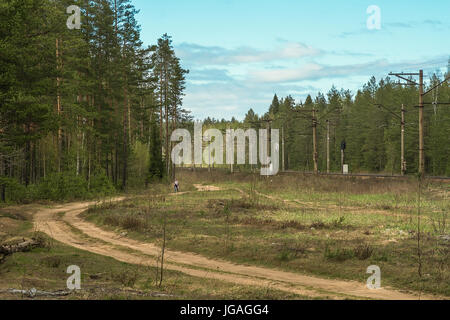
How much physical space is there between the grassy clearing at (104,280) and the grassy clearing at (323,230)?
3.50m

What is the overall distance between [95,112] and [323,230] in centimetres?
2673

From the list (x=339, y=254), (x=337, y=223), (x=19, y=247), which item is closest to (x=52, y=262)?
(x=19, y=247)

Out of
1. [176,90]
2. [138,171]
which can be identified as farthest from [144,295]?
[176,90]

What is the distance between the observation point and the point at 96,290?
9570mm

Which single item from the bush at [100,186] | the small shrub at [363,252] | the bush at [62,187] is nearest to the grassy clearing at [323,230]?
the small shrub at [363,252]

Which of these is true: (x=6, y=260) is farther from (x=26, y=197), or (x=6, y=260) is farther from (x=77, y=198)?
(x=77, y=198)

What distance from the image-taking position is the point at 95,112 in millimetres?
38875

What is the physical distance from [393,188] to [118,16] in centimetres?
3244

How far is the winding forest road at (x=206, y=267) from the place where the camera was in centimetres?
1088

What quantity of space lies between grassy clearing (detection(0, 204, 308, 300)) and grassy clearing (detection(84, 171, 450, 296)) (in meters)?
3.50

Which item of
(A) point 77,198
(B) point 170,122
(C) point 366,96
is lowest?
(A) point 77,198

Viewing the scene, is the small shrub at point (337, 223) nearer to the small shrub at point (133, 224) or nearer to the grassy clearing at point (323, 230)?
the grassy clearing at point (323, 230)

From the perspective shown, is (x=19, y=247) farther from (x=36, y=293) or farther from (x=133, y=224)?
(x=133, y=224)

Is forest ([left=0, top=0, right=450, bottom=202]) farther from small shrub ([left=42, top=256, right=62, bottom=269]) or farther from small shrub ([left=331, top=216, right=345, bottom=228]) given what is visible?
small shrub ([left=331, top=216, right=345, bottom=228])
